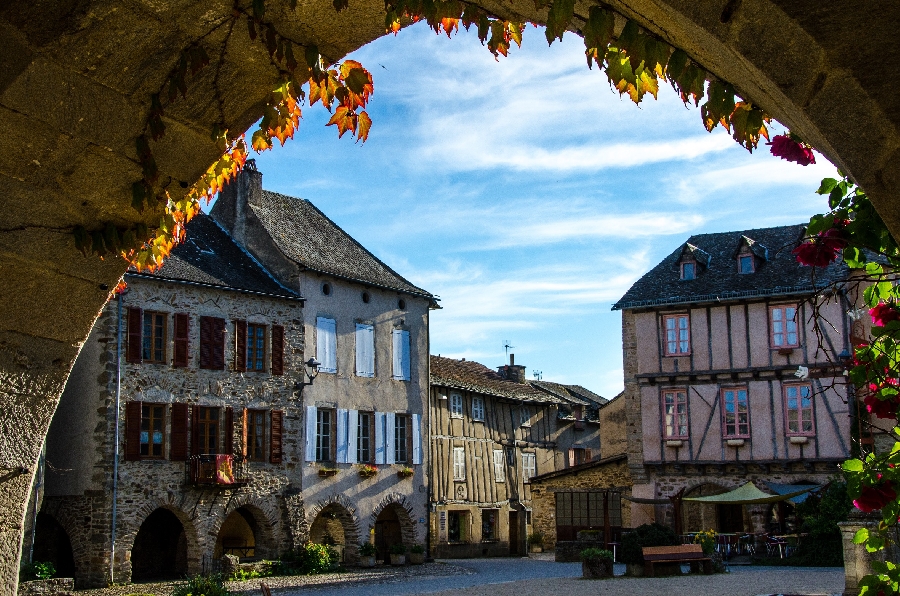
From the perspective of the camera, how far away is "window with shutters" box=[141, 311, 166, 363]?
20.3 meters

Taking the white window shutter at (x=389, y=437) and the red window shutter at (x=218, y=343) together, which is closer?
the red window shutter at (x=218, y=343)

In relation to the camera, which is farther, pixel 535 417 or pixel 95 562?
pixel 535 417

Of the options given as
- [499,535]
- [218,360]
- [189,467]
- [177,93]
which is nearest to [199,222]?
[218,360]

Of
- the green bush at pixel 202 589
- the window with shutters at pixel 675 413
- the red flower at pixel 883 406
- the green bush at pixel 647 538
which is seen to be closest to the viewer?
the red flower at pixel 883 406

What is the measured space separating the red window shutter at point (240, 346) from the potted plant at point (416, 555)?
6.37 meters

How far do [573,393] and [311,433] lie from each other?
60.0 ft

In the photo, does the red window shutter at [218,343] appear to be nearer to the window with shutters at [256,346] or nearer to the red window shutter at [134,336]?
the window with shutters at [256,346]

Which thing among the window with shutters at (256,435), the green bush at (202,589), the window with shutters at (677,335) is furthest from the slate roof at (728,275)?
the green bush at (202,589)

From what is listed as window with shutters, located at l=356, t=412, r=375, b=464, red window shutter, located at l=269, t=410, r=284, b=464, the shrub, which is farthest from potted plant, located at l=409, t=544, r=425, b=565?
the shrub

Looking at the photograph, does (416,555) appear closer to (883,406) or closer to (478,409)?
(478,409)

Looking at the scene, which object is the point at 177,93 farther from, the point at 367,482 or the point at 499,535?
the point at 499,535

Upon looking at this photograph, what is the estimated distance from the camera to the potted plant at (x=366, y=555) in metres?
23.4

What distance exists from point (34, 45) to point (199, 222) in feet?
73.0

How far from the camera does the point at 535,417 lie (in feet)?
109
